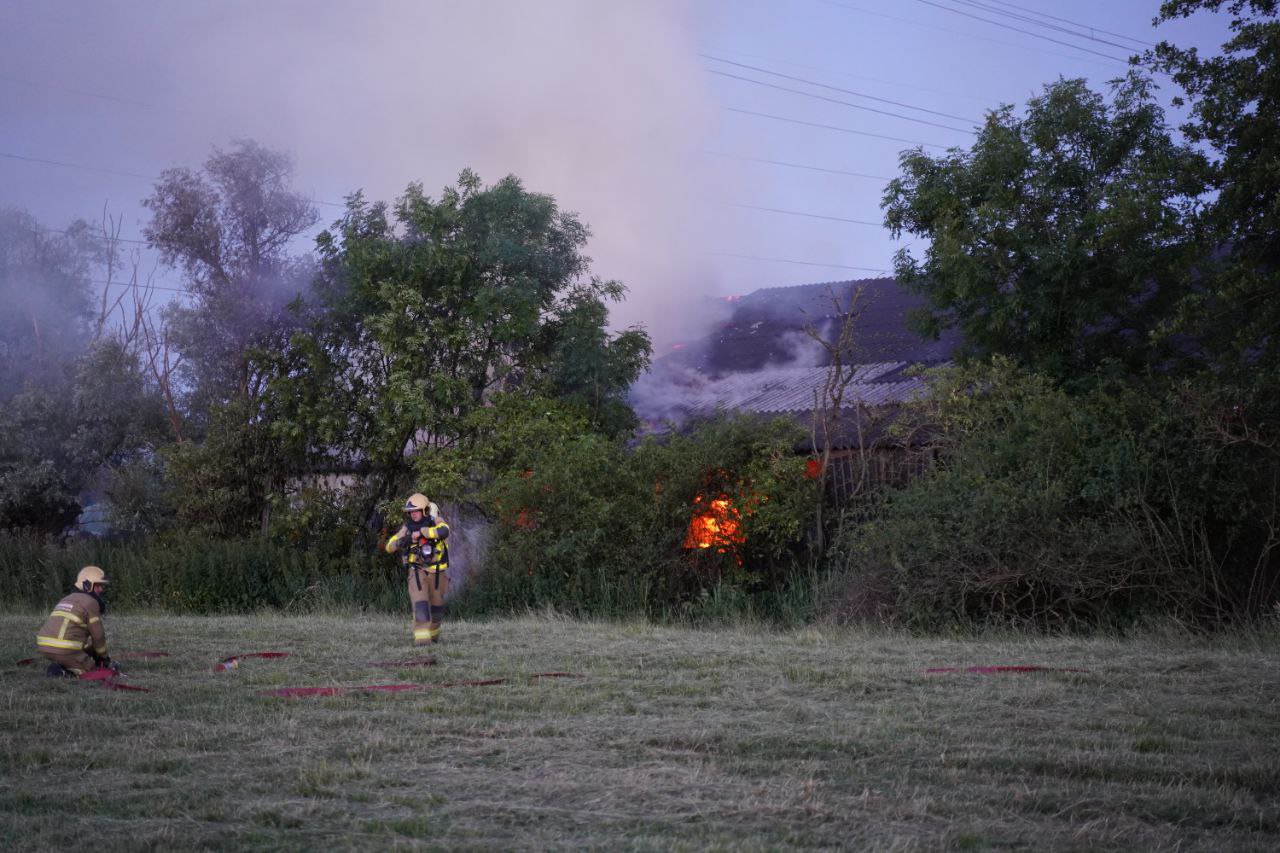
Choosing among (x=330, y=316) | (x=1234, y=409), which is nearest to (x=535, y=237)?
(x=330, y=316)

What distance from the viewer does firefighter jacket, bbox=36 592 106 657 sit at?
8.98 m

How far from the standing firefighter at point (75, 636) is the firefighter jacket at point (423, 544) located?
9.93 ft

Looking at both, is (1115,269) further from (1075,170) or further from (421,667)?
(421,667)

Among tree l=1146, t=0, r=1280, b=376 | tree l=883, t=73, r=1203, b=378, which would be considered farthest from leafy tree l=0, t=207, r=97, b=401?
tree l=1146, t=0, r=1280, b=376

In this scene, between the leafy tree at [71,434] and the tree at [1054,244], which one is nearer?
the tree at [1054,244]

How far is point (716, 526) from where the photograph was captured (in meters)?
17.5

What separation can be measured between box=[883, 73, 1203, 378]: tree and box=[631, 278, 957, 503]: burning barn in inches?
59.0

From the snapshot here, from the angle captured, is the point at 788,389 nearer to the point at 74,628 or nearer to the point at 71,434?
the point at 71,434

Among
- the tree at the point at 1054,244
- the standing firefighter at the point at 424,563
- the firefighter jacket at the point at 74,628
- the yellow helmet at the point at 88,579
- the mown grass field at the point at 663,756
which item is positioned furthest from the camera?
the tree at the point at 1054,244

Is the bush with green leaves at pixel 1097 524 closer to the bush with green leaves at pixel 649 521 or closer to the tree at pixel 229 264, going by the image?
the bush with green leaves at pixel 649 521

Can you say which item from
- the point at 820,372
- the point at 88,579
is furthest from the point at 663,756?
the point at 820,372

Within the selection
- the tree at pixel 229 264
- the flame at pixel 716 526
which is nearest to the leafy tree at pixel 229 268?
the tree at pixel 229 264

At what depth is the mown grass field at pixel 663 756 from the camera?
4605 mm

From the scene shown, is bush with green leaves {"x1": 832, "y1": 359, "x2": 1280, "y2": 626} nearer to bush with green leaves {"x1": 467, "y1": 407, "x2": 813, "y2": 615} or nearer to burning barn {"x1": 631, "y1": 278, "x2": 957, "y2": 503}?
burning barn {"x1": 631, "y1": 278, "x2": 957, "y2": 503}
